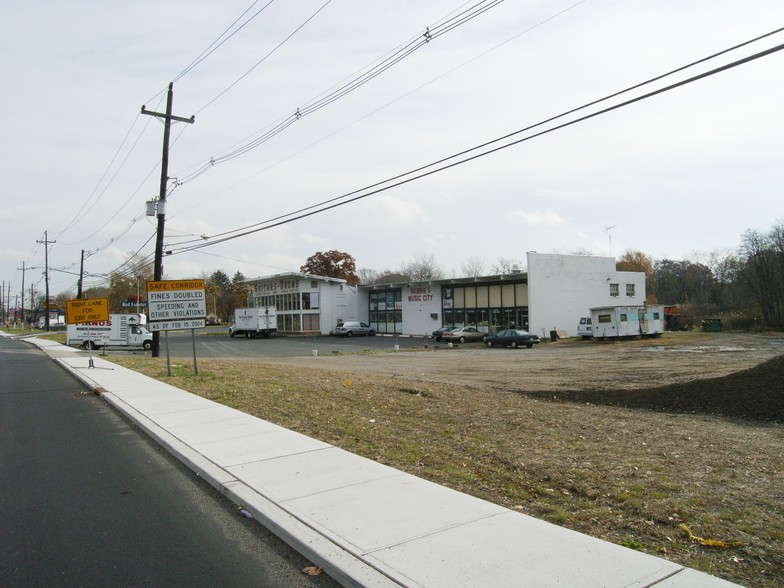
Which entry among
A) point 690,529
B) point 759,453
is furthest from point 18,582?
point 759,453

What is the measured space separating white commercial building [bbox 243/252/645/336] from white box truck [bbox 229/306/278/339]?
16.7ft

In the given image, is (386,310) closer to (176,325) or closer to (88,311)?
(88,311)

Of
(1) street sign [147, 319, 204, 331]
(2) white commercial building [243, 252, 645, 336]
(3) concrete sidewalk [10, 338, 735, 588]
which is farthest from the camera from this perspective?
(2) white commercial building [243, 252, 645, 336]

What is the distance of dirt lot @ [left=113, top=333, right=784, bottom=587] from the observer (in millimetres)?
4789

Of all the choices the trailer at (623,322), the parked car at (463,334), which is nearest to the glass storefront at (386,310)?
the parked car at (463,334)

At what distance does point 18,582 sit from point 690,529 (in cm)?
512

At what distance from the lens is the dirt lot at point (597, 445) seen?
4.79 m

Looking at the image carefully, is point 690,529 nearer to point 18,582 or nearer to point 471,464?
point 471,464

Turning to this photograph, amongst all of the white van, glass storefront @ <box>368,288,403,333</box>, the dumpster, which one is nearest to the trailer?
the white van

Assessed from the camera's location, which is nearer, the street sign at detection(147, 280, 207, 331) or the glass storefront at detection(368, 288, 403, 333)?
the street sign at detection(147, 280, 207, 331)

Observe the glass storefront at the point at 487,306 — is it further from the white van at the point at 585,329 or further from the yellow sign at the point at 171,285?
the yellow sign at the point at 171,285

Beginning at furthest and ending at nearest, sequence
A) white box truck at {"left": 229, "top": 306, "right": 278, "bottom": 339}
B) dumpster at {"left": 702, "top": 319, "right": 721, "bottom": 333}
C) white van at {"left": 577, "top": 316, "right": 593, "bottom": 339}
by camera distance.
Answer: white box truck at {"left": 229, "top": 306, "right": 278, "bottom": 339} → dumpster at {"left": 702, "top": 319, "right": 721, "bottom": 333} → white van at {"left": 577, "top": 316, "right": 593, "bottom": 339}

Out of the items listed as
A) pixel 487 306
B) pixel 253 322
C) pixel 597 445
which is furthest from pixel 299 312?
pixel 597 445

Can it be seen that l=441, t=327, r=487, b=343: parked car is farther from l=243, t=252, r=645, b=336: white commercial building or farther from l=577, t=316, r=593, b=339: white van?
l=577, t=316, r=593, b=339: white van
